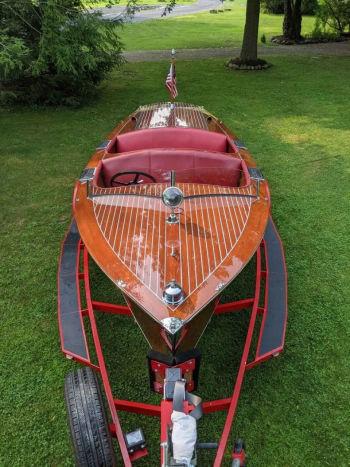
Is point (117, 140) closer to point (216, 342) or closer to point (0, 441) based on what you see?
point (216, 342)

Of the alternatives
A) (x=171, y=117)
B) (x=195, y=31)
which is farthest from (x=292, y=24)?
(x=171, y=117)

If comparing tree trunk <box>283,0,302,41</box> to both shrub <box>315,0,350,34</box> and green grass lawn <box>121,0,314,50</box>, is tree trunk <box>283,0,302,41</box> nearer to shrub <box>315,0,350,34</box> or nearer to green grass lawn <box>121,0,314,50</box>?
green grass lawn <box>121,0,314,50</box>

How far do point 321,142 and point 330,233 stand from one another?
132 inches

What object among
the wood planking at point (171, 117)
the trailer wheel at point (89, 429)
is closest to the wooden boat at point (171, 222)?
the wood planking at point (171, 117)

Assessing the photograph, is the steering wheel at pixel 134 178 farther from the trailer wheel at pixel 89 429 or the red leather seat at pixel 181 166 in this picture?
the trailer wheel at pixel 89 429

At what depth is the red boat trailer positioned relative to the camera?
2654 mm

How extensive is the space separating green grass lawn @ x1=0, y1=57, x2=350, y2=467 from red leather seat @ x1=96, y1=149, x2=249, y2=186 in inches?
45.0

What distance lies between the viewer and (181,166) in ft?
15.1

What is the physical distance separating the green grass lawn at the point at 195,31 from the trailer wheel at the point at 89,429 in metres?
15.5

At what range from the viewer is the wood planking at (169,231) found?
3178 mm

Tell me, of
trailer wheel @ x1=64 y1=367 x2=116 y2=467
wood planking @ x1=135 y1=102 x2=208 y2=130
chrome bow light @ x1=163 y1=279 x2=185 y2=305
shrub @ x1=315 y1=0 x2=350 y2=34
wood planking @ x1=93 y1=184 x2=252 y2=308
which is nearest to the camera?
trailer wheel @ x1=64 y1=367 x2=116 y2=467

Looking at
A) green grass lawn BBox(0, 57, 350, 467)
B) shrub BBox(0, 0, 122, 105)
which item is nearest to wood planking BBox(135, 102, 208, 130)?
green grass lawn BBox(0, 57, 350, 467)

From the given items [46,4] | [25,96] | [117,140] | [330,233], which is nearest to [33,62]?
[46,4]

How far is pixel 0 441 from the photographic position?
3037mm
